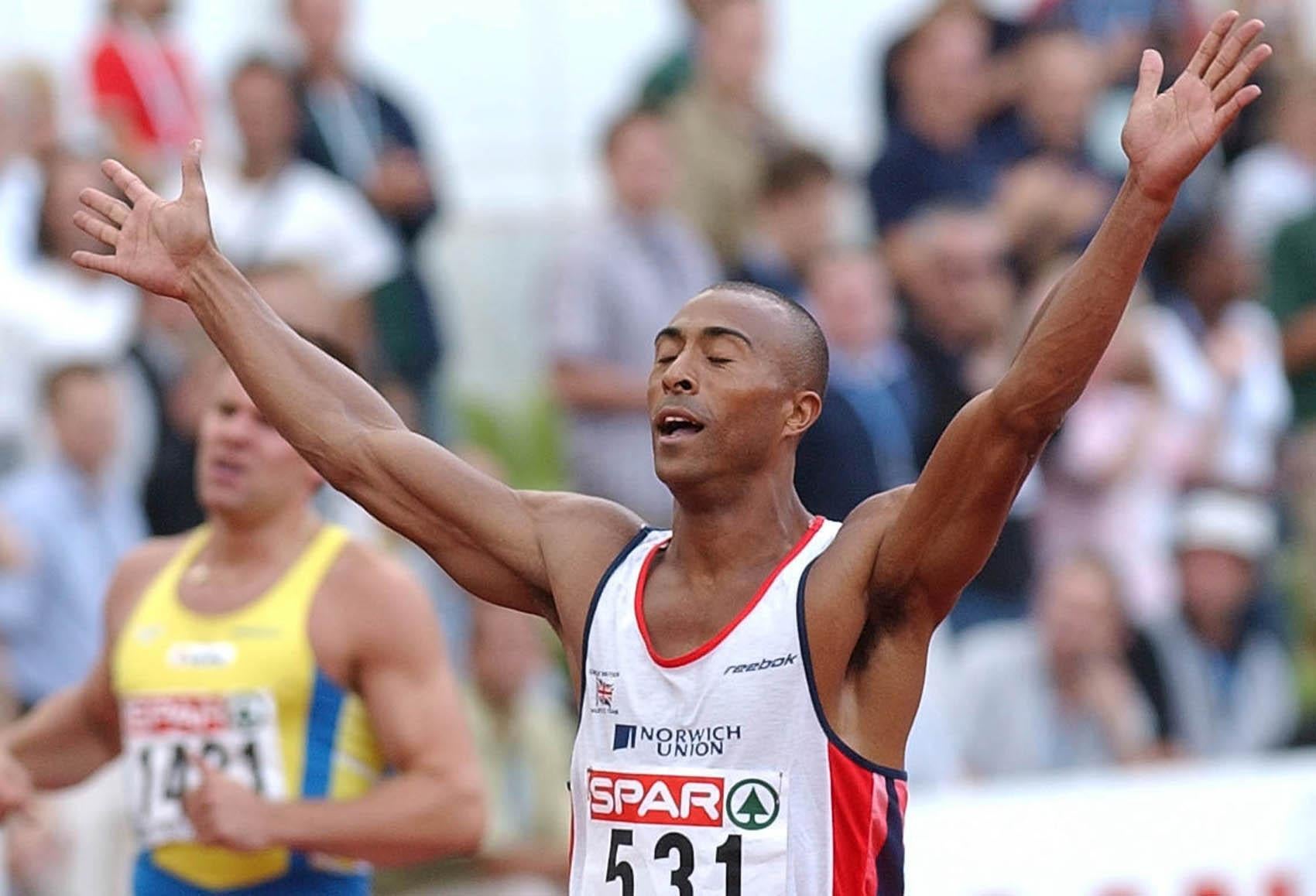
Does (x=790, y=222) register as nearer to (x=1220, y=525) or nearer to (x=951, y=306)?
Answer: (x=951, y=306)

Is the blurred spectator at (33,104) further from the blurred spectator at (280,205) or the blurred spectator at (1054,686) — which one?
the blurred spectator at (1054,686)

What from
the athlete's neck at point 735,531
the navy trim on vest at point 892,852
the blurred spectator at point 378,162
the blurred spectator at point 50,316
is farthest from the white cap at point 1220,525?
the navy trim on vest at point 892,852

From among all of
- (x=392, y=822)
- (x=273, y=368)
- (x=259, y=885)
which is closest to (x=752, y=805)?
(x=273, y=368)

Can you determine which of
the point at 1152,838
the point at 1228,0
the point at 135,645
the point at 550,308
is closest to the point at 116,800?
the point at 135,645

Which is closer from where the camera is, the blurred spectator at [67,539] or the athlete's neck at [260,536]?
the athlete's neck at [260,536]

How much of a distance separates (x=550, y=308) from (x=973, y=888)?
11.0 ft

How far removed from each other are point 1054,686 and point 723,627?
6215mm

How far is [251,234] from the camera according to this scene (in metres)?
10.8

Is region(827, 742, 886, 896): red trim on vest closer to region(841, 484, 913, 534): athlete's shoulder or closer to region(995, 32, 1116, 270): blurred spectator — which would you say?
region(841, 484, 913, 534): athlete's shoulder

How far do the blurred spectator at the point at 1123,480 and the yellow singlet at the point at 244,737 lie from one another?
5882mm

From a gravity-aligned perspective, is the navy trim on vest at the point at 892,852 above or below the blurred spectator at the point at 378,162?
below

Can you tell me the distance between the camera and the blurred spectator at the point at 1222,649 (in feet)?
38.4

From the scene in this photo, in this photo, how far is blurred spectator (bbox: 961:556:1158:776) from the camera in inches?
433

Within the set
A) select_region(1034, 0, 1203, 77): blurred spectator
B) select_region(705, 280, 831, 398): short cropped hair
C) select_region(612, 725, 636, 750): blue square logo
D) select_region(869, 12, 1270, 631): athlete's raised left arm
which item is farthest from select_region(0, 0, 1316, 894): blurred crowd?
select_region(869, 12, 1270, 631): athlete's raised left arm
